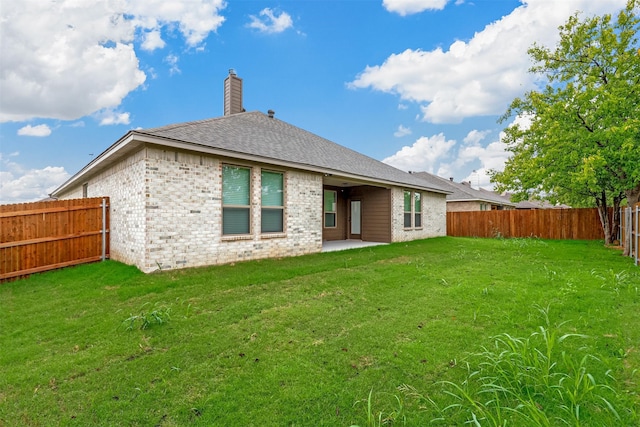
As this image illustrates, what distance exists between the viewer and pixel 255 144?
928 centimetres

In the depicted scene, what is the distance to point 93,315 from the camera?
473 cm

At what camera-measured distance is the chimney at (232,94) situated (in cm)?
1338

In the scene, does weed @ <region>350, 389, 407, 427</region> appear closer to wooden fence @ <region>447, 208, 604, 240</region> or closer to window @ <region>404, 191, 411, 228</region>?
window @ <region>404, 191, 411, 228</region>

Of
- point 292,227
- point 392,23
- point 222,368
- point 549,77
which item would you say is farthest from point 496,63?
point 222,368

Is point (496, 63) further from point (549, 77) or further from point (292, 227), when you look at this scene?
point (292, 227)

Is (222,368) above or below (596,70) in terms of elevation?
below

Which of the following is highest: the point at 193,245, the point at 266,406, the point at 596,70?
the point at 596,70

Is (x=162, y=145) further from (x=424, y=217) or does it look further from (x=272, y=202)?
(x=424, y=217)

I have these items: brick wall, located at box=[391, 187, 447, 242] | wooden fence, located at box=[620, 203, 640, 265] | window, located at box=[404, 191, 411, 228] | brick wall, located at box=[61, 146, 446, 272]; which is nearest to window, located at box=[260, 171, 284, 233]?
brick wall, located at box=[61, 146, 446, 272]

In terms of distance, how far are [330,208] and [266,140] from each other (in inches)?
209

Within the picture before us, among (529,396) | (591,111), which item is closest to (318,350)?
(529,396)

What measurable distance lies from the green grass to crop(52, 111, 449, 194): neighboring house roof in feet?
9.91

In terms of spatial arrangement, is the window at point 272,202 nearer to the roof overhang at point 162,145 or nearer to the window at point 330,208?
the roof overhang at point 162,145

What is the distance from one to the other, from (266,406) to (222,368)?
83 centimetres
